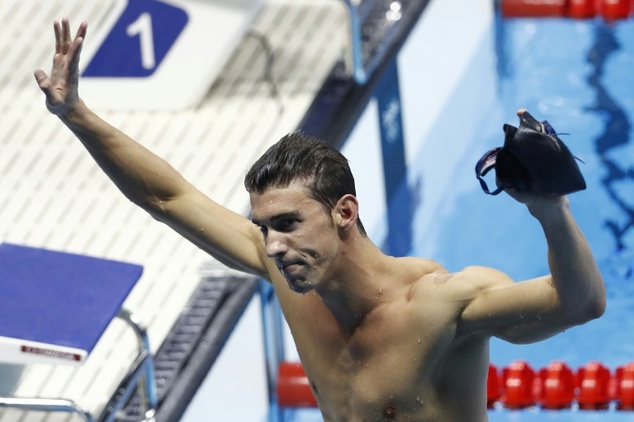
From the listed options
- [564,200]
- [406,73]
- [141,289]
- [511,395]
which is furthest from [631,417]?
[564,200]

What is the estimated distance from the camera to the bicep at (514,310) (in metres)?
2.29

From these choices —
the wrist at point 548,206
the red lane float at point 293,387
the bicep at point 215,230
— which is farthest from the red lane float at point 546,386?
the wrist at point 548,206

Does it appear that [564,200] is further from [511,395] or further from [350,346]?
[511,395]

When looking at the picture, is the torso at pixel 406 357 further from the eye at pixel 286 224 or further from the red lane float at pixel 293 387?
the red lane float at pixel 293 387

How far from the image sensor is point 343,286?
257 cm

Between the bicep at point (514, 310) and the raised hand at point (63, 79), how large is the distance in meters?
0.85

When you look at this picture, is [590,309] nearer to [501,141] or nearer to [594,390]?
[594,390]

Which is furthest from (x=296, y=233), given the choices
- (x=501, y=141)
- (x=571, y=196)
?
(x=501, y=141)

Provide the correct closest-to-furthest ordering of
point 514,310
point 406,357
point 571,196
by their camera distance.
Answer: point 514,310
point 406,357
point 571,196

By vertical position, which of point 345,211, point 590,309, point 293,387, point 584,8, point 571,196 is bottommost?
point 590,309

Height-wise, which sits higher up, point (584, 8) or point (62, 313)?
point (584, 8)

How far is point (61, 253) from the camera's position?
3.97m

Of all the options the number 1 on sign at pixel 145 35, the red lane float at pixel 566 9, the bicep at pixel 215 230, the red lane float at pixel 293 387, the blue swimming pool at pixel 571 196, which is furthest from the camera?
the red lane float at pixel 566 9

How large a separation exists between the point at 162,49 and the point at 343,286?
311cm
